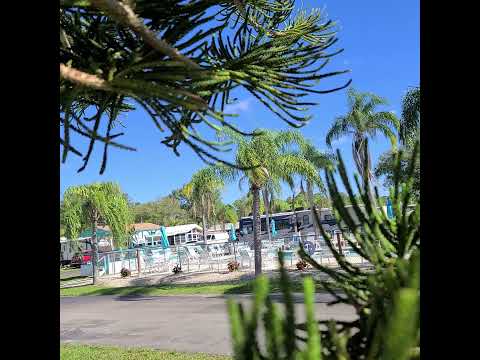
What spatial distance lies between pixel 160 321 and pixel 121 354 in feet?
10.5

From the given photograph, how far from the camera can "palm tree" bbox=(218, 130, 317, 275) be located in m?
16.3

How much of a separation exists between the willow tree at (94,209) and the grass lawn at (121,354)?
1540 centimetres

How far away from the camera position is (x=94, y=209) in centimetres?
2417

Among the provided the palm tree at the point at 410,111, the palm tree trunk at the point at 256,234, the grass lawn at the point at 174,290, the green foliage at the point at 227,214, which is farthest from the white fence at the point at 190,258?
the green foliage at the point at 227,214

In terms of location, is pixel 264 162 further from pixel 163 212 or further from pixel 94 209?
pixel 163 212

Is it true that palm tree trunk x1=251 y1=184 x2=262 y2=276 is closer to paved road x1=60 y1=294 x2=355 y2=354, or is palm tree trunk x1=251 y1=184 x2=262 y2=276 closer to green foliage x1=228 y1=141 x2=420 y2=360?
paved road x1=60 y1=294 x2=355 y2=354

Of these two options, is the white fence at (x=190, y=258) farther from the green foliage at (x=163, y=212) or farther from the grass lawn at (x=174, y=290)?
the green foliage at (x=163, y=212)

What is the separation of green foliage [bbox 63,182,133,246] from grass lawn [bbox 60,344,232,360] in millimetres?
15556

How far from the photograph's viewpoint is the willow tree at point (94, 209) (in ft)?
78.6

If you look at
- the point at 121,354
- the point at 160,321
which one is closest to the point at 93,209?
the point at 160,321
